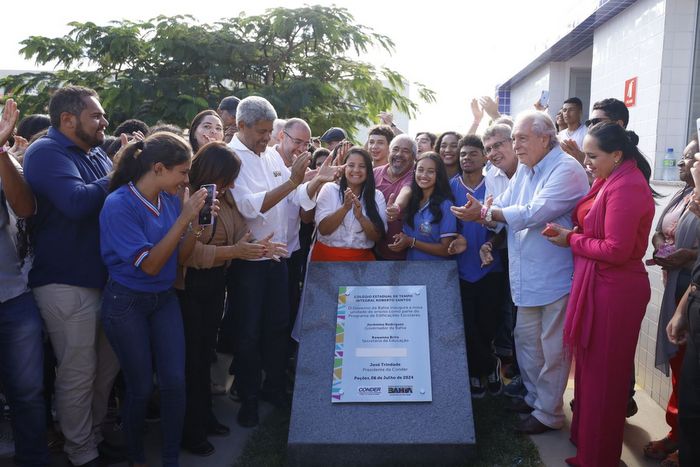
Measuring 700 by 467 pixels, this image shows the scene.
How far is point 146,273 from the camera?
2883mm

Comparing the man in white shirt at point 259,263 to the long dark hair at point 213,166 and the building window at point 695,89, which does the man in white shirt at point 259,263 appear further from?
Result: the building window at point 695,89

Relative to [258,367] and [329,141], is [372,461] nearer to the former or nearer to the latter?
[258,367]

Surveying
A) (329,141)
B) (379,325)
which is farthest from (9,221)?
(329,141)

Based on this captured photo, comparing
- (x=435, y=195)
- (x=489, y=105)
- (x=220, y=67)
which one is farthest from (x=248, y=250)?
(x=220, y=67)

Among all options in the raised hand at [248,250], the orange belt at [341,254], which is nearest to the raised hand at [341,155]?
the orange belt at [341,254]

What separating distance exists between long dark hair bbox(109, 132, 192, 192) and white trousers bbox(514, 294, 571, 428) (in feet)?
8.23

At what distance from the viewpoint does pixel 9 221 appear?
10.0 ft

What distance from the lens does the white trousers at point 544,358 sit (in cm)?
368

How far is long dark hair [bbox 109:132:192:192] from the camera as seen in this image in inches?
114

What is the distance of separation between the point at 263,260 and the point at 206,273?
1.74 ft

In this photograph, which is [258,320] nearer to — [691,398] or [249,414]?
[249,414]

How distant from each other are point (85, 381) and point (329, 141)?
162 inches

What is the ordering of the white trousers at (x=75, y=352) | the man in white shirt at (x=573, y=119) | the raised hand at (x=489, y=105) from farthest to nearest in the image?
the man in white shirt at (x=573, y=119)
the raised hand at (x=489, y=105)
the white trousers at (x=75, y=352)

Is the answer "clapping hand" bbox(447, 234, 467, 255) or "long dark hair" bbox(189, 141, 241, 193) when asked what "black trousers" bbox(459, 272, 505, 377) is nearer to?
"clapping hand" bbox(447, 234, 467, 255)
